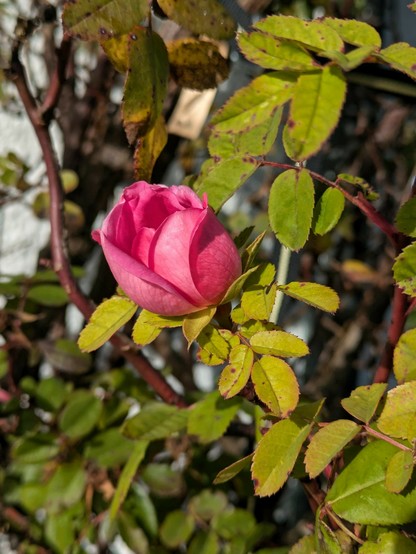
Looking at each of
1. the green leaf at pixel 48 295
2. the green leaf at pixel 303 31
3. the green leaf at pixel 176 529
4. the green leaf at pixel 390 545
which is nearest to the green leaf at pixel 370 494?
the green leaf at pixel 390 545

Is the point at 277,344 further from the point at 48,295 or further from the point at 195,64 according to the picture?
the point at 48,295

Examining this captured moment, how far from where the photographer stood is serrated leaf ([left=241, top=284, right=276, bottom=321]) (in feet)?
1.79

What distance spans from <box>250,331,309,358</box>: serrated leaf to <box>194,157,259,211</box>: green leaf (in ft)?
0.43

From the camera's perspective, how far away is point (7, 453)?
121 centimetres

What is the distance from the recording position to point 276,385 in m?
0.55

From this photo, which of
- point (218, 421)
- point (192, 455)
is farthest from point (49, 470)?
point (218, 421)

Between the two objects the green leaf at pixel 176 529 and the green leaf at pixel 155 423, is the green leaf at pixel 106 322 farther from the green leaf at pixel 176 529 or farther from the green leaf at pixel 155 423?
the green leaf at pixel 176 529

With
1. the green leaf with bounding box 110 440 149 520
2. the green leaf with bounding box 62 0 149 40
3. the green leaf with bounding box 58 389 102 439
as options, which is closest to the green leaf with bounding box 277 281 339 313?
the green leaf with bounding box 62 0 149 40

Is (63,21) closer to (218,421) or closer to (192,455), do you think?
(218,421)

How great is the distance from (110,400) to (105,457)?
140 millimetres

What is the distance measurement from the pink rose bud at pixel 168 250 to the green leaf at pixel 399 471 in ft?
0.61

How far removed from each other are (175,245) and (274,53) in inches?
7.6

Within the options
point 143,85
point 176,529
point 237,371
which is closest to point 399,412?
point 237,371

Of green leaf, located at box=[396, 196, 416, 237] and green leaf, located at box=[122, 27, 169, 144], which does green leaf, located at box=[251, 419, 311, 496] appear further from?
green leaf, located at box=[122, 27, 169, 144]
